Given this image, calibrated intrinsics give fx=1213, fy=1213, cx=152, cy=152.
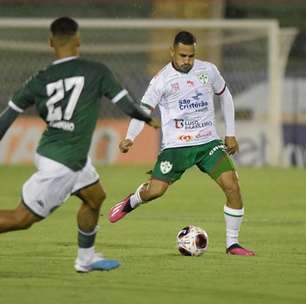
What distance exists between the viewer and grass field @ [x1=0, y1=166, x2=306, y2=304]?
8680mm

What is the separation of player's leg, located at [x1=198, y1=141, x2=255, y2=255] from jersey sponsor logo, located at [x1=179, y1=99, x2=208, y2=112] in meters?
0.52

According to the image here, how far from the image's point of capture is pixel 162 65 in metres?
24.8

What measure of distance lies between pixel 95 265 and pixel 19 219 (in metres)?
0.84

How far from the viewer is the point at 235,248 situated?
11.0 metres

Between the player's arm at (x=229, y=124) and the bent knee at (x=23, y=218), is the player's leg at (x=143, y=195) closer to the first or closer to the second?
the player's arm at (x=229, y=124)

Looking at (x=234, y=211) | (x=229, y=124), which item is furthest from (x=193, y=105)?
(x=234, y=211)

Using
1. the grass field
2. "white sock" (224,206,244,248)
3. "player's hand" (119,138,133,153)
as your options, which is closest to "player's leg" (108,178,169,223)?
the grass field

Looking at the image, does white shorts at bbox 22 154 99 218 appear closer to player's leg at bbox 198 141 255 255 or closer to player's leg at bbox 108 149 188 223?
player's leg at bbox 198 141 255 255

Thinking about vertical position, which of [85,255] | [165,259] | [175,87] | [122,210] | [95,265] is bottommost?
[122,210]

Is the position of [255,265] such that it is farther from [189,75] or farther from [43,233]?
[43,233]

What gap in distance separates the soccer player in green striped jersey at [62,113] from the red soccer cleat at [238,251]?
2.28 metres

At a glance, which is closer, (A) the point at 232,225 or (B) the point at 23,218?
(B) the point at 23,218

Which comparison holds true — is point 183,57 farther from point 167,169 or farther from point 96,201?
point 96,201

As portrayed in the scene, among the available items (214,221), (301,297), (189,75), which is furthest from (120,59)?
(301,297)
